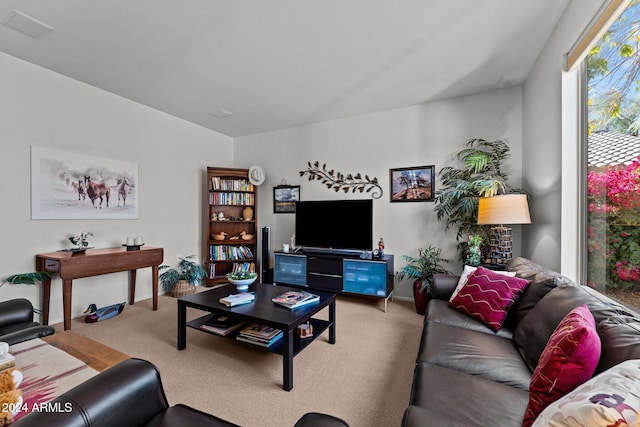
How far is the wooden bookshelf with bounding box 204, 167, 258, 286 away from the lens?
14.0 feet

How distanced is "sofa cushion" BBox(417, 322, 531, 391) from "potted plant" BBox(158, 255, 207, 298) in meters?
3.28

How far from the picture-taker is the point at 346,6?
190cm

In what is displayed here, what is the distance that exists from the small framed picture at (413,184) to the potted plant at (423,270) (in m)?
0.67

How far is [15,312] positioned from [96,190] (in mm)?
1815

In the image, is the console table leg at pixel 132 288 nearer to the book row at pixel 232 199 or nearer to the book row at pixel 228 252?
the book row at pixel 228 252

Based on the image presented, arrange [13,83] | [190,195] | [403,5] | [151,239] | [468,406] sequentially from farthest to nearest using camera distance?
[190,195] → [151,239] → [13,83] → [403,5] → [468,406]

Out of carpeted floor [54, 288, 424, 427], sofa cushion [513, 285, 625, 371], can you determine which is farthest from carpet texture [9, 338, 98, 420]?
sofa cushion [513, 285, 625, 371]

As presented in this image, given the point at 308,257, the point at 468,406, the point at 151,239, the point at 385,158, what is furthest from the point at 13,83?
the point at 468,406

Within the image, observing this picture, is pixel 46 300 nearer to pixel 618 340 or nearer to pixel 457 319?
pixel 457 319

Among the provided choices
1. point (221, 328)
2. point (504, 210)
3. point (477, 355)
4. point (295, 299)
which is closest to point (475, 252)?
point (504, 210)

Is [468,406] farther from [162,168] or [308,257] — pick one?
[162,168]

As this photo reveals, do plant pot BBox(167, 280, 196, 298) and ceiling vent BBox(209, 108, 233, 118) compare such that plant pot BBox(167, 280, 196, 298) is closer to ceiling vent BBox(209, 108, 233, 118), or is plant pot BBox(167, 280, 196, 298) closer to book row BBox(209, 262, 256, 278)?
book row BBox(209, 262, 256, 278)

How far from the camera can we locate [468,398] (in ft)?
3.55

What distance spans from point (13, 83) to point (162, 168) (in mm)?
1557
